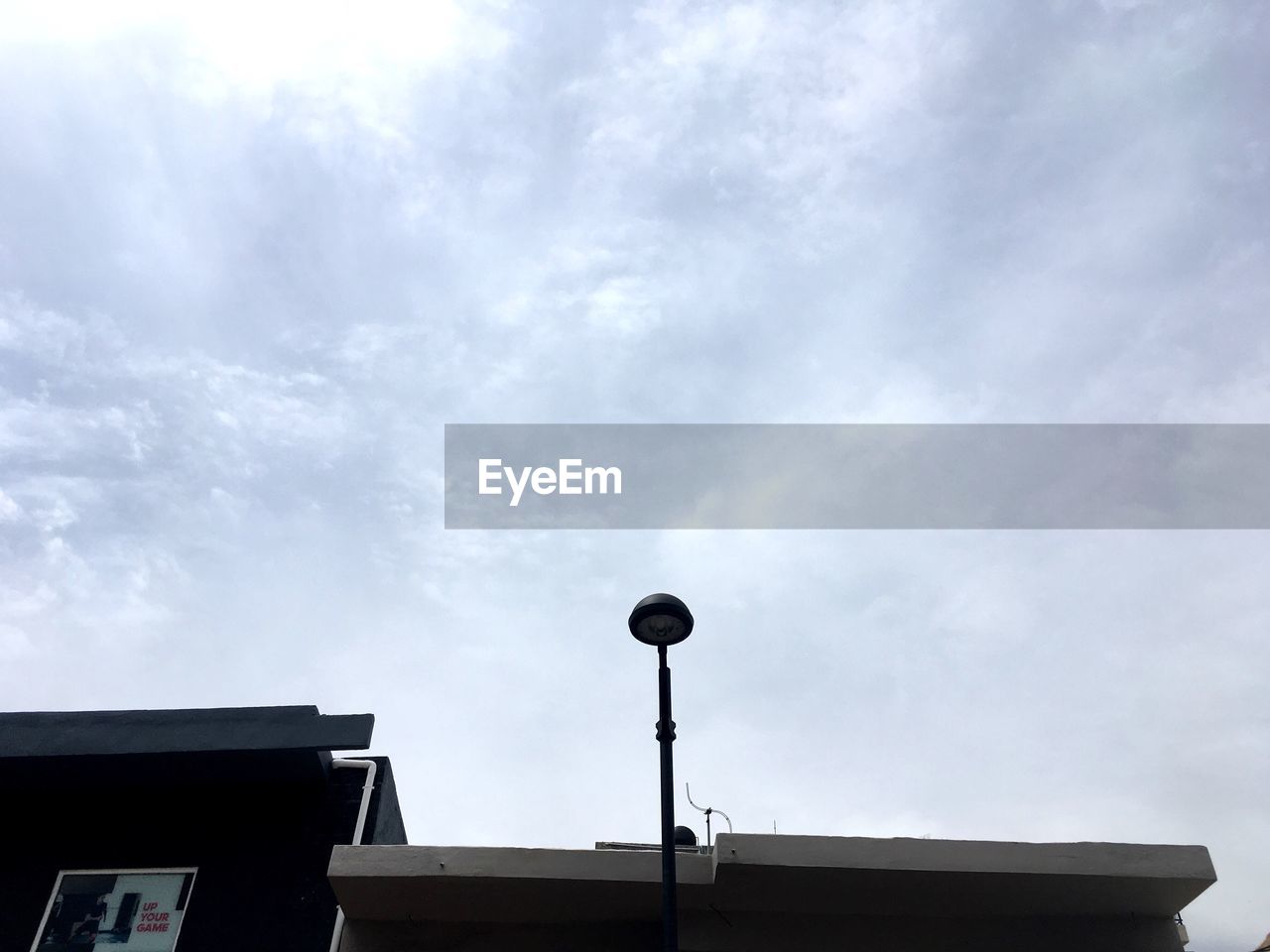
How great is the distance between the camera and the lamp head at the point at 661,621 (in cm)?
816

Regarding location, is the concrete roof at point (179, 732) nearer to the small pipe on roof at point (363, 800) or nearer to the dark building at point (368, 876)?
the dark building at point (368, 876)

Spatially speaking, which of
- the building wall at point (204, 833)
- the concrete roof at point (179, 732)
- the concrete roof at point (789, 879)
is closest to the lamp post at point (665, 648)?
the concrete roof at point (789, 879)

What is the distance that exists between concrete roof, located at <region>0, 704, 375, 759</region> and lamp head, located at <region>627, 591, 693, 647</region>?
467 centimetres

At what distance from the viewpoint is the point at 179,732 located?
36.7 feet

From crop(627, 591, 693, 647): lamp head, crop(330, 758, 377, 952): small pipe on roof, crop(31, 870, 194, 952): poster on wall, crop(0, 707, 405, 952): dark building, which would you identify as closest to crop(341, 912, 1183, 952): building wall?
crop(330, 758, 377, 952): small pipe on roof

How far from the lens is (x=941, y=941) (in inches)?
383

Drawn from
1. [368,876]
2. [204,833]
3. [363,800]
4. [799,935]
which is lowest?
[799,935]

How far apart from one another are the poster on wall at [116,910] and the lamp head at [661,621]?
6822 mm

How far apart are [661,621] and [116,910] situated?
25.4 ft

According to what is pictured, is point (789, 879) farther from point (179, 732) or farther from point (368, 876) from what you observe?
point (179, 732)

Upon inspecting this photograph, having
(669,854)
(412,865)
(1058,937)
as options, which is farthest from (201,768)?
(1058,937)

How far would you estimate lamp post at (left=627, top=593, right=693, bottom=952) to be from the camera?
7824 millimetres

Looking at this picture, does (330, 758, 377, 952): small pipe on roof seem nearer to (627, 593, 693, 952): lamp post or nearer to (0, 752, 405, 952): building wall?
(0, 752, 405, 952): building wall

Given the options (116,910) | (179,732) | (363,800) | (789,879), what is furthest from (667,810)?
(116,910)
